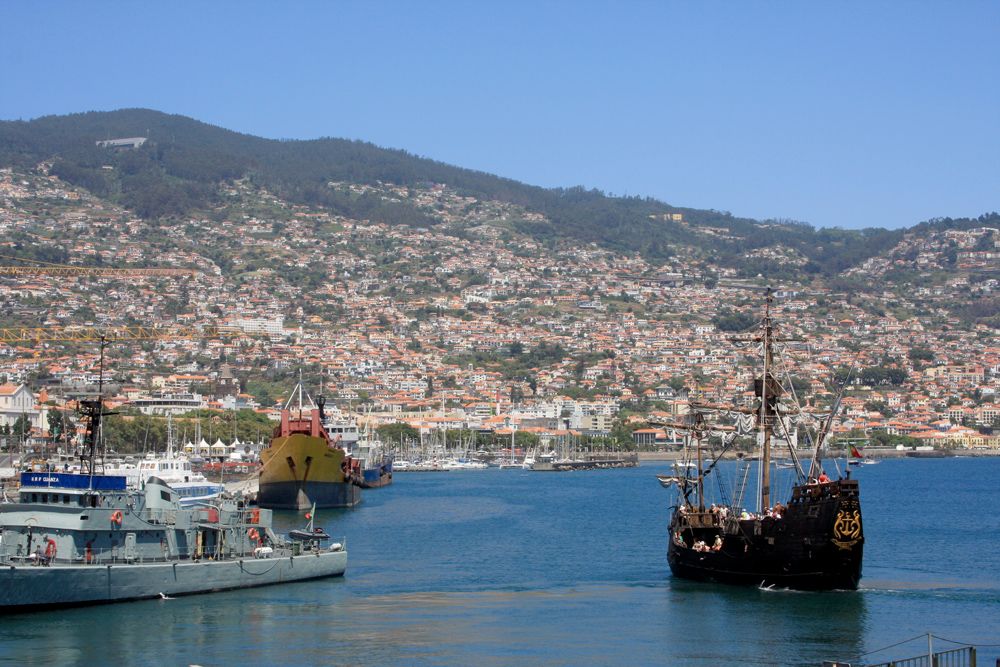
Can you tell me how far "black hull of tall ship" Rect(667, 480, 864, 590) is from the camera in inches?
1592

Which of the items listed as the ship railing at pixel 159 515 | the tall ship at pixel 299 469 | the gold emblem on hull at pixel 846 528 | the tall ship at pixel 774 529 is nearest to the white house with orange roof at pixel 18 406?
the tall ship at pixel 299 469

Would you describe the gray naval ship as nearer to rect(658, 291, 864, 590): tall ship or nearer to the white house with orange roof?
rect(658, 291, 864, 590): tall ship

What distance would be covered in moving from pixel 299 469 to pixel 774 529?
36.8 metres

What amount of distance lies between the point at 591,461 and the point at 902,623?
112m

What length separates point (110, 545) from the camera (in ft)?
130

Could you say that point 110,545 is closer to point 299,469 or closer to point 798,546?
point 798,546

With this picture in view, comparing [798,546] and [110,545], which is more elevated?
[798,546]

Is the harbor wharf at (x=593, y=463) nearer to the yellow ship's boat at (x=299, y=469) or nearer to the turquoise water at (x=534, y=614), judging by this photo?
the yellow ship's boat at (x=299, y=469)

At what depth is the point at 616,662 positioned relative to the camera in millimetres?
33406

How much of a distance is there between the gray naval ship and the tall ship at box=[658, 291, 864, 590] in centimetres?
1213

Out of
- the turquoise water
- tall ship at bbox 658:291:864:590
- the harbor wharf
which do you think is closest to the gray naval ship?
the turquoise water

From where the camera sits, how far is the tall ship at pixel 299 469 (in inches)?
2901

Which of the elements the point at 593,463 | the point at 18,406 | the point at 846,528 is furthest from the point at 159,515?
the point at 593,463

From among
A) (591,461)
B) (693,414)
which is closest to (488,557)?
(693,414)
